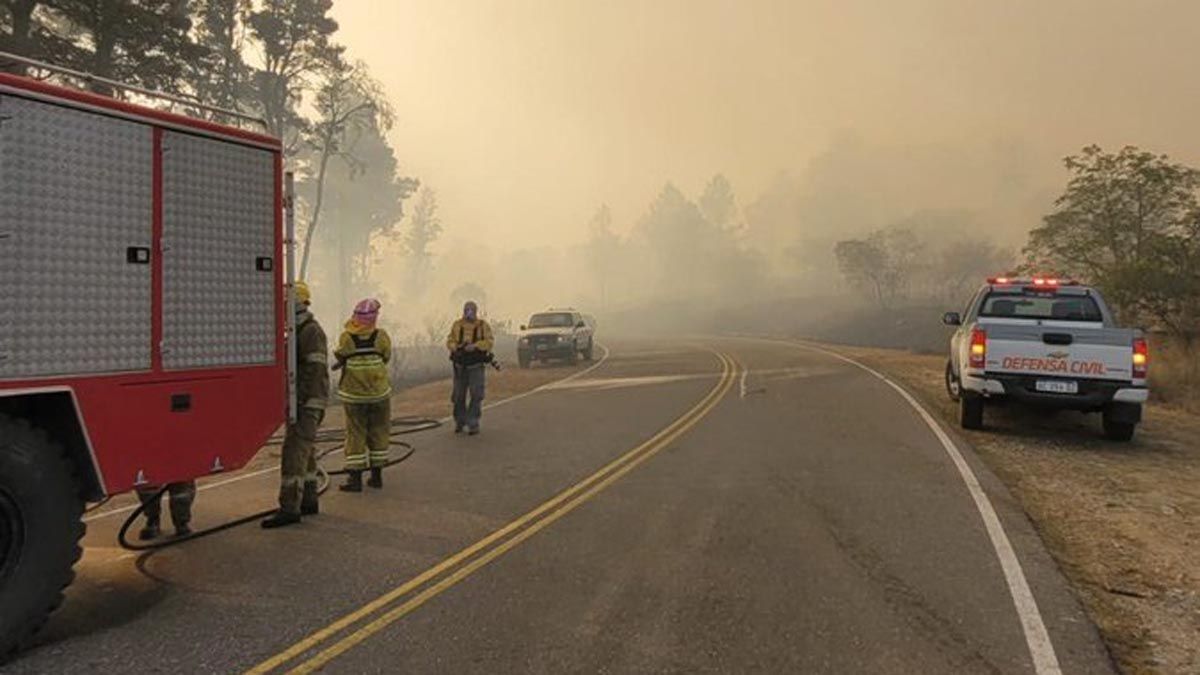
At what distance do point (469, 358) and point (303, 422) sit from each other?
5205mm

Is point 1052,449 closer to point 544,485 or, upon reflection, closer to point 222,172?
point 544,485

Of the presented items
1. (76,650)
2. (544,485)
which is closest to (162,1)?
(544,485)

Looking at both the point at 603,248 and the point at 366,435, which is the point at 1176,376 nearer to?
the point at 366,435

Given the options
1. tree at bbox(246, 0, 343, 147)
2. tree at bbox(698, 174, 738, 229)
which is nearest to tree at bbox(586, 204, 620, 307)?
tree at bbox(698, 174, 738, 229)

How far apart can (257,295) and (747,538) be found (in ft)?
13.9

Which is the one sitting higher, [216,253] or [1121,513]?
[216,253]

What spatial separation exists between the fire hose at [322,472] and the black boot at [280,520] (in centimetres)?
22

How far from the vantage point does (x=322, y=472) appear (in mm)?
8211

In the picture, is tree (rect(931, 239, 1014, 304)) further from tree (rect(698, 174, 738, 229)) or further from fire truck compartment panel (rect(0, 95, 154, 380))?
fire truck compartment panel (rect(0, 95, 154, 380))

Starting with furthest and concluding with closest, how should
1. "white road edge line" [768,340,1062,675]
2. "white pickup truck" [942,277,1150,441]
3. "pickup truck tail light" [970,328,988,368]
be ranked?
"pickup truck tail light" [970,328,988,368] < "white pickup truck" [942,277,1150,441] < "white road edge line" [768,340,1062,675]

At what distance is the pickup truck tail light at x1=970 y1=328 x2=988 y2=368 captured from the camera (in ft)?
35.4

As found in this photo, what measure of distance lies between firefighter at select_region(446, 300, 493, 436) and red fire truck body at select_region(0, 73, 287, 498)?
5.93 meters

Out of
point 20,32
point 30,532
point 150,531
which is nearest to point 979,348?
point 150,531

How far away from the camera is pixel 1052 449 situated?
10.3 metres
